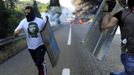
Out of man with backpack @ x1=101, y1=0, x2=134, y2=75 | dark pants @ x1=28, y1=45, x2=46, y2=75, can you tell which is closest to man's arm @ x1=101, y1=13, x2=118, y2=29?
man with backpack @ x1=101, y1=0, x2=134, y2=75

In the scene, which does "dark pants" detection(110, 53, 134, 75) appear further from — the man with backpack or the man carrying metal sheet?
the man carrying metal sheet

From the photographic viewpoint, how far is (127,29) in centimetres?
484

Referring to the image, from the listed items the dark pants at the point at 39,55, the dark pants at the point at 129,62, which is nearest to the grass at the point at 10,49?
the dark pants at the point at 39,55

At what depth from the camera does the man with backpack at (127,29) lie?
4.79 m

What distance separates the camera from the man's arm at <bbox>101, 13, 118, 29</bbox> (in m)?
4.89

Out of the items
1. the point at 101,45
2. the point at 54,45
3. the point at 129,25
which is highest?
the point at 129,25

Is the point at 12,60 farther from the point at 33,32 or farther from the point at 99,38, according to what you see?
the point at 99,38

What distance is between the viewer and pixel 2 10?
19.5m

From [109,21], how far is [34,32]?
360cm

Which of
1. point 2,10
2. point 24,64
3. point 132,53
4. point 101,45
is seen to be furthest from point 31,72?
point 2,10

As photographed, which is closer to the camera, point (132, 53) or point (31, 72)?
point (132, 53)

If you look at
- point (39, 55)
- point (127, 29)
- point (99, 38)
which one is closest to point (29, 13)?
point (39, 55)

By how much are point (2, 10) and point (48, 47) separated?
38.6ft

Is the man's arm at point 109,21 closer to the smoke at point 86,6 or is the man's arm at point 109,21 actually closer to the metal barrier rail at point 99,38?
the metal barrier rail at point 99,38
